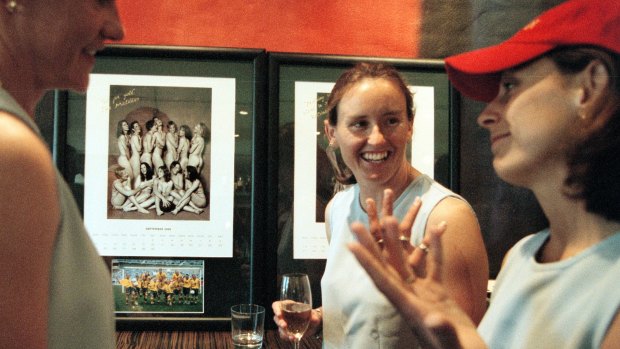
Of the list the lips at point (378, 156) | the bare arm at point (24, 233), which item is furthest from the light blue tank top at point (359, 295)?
the bare arm at point (24, 233)

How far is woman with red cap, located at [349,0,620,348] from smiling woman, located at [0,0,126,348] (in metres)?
0.37

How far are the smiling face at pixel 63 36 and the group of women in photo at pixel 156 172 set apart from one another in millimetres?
867

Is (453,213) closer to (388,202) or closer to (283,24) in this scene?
(388,202)

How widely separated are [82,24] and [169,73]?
966 millimetres

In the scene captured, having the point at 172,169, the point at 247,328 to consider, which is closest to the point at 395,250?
the point at 247,328

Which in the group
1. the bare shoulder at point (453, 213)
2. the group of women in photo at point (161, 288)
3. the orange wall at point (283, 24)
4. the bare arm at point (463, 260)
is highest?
the orange wall at point (283, 24)

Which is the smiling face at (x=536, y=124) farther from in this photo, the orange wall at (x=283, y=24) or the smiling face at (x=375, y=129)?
the orange wall at (x=283, y=24)

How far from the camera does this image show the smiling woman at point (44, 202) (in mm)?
584

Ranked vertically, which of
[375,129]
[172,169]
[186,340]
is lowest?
[186,340]

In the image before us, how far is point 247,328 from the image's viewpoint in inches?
57.1

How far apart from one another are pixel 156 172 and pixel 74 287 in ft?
3.28

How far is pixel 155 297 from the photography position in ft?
5.48

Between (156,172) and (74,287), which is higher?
(156,172)

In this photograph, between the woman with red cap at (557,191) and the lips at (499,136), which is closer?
the woman with red cap at (557,191)
